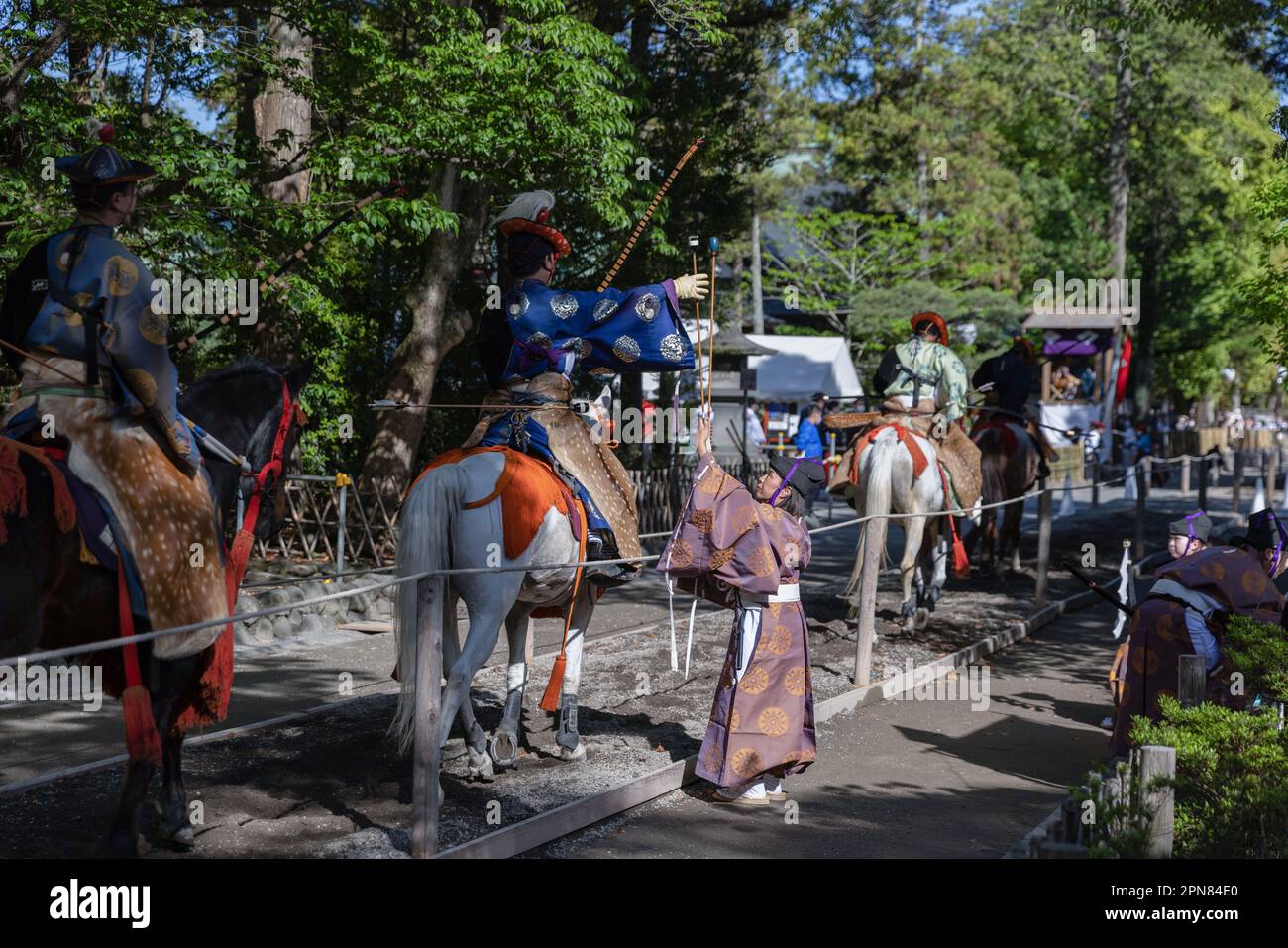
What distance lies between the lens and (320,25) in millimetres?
11750

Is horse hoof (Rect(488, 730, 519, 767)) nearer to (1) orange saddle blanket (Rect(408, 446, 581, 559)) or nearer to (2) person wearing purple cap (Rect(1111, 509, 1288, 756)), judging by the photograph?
(1) orange saddle blanket (Rect(408, 446, 581, 559))

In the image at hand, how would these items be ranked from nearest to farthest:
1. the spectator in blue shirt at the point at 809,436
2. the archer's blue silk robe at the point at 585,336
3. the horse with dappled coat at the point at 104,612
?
the horse with dappled coat at the point at 104,612
the archer's blue silk robe at the point at 585,336
the spectator in blue shirt at the point at 809,436

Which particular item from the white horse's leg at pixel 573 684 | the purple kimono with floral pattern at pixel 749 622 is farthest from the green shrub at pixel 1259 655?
the white horse's leg at pixel 573 684

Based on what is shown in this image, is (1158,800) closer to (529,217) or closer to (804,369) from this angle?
(529,217)

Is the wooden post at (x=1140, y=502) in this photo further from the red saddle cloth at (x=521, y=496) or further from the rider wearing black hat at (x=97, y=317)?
the rider wearing black hat at (x=97, y=317)

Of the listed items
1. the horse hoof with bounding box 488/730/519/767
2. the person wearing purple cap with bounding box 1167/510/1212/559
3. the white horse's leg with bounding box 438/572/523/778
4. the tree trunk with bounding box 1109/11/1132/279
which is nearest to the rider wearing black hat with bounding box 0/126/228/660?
the white horse's leg with bounding box 438/572/523/778

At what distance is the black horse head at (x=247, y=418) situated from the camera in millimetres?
6410

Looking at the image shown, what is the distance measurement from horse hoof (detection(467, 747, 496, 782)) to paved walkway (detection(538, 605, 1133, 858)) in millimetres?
708

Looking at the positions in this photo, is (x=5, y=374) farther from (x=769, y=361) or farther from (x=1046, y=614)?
(x=769, y=361)

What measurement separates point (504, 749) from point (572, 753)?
0.46 meters

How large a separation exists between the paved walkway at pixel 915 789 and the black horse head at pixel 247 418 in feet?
7.60

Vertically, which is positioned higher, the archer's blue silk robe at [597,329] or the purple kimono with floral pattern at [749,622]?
the archer's blue silk robe at [597,329]

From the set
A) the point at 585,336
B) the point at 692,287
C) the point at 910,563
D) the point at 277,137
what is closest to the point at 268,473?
the point at 585,336

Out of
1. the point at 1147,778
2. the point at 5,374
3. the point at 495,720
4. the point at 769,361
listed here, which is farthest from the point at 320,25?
the point at 769,361
